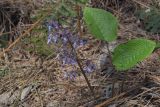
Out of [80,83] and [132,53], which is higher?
[132,53]

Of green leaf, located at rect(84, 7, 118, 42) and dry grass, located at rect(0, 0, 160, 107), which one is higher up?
green leaf, located at rect(84, 7, 118, 42)

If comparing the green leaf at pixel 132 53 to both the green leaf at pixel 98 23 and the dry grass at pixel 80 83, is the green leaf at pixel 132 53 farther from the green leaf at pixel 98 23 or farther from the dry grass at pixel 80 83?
the dry grass at pixel 80 83

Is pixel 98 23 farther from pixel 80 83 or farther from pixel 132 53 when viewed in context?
pixel 80 83

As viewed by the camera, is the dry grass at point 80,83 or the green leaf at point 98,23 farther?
the dry grass at point 80,83

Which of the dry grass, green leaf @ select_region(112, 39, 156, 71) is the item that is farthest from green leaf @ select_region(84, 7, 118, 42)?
the dry grass

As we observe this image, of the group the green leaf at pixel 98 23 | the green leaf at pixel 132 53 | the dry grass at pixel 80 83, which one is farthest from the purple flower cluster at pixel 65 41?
the green leaf at pixel 132 53

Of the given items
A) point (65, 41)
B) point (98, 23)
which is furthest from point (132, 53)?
point (65, 41)

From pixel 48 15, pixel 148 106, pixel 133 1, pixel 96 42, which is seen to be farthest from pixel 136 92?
pixel 133 1

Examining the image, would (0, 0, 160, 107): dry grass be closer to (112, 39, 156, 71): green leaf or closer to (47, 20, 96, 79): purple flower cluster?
(47, 20, 96, 79): purple flower cluster

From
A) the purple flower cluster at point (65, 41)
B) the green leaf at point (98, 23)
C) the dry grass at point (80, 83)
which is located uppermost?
the green leaf at point (98, 23)
